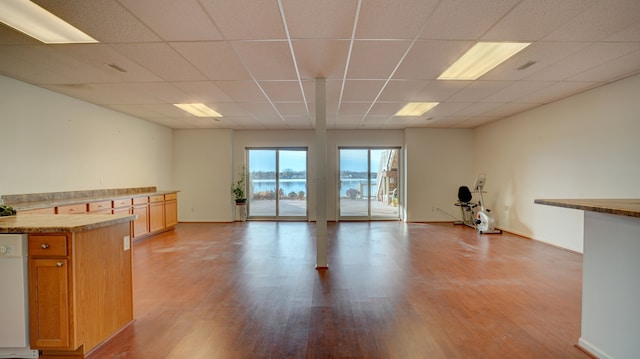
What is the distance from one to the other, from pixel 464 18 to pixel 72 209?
5487 mm

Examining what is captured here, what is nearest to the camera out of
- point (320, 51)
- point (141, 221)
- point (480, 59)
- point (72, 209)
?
point (320, 51)

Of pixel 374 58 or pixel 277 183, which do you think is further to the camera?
pixel 277 183

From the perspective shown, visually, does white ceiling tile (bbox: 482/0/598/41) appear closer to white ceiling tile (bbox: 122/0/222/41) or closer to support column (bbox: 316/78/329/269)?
support column (bbox: 316/78/329/269)

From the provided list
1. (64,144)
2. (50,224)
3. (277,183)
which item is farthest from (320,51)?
(277,183)

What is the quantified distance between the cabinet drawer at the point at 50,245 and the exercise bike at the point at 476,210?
7131mm

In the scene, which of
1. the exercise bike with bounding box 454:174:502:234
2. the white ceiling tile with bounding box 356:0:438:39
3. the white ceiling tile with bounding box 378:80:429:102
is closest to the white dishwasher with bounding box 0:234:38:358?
the white ceiling tile with bounding box 356:0:438:39

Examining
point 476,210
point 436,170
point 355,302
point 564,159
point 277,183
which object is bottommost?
point 355,302

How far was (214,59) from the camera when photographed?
3.39m

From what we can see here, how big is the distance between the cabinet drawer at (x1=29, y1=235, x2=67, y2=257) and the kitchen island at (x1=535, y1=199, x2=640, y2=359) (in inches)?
142

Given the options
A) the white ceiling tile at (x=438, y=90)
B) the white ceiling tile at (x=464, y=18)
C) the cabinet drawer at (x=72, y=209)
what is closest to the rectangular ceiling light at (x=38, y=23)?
the cabinet drawer at (x=72, y=209)

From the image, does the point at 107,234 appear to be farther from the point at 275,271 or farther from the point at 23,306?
the point at 275,271

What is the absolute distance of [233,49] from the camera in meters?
3.13

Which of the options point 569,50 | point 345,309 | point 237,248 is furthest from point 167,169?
point 569,50

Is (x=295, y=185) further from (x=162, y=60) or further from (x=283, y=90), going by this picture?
(x=162, y=60)
